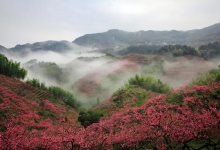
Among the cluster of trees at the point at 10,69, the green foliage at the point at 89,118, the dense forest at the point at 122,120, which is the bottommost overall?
the green foliage at the point at 89,118

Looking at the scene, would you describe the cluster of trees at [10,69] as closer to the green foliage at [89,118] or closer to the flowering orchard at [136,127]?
the flowering orchard at [136,127]

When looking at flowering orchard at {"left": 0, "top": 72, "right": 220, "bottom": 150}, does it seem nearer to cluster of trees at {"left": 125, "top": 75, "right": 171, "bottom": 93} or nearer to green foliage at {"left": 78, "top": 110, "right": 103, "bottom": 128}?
green foliage at {"left": 78, "top": 110, "right": 103, "bottom": 128}

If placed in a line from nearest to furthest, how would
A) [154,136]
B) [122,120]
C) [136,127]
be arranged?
[154,136]
[136,127]
[122,120]

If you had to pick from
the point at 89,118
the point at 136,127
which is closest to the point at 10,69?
the point at 89,118

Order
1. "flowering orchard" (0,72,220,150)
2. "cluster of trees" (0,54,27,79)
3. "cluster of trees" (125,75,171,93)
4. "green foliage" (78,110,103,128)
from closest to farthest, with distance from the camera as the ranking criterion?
"flowering orchard" (0,72,220,150)
"green foliage" (78,110,103,128)
"cluster of trees" (125,75,171,93)
"cluster of trees" (0,54,27,79)

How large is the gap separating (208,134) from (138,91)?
14.0 meters

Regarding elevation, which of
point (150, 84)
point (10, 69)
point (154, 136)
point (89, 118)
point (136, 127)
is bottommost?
point (89, 118)

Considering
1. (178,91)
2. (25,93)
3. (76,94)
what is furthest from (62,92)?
(178,91)

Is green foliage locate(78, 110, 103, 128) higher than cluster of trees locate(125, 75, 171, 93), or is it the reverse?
cluster of trees locate(125, 75, 171, 93)

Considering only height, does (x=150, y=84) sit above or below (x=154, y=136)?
below

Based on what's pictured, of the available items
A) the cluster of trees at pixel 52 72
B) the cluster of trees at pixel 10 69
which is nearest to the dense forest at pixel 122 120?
the cluster of trees at pixel 10 69

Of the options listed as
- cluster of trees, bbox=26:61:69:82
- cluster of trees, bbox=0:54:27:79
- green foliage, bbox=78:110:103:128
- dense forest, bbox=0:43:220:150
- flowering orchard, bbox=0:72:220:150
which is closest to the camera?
flowering orchard, bbox=0:72:220:150

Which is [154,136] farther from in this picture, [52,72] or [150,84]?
[52,72]

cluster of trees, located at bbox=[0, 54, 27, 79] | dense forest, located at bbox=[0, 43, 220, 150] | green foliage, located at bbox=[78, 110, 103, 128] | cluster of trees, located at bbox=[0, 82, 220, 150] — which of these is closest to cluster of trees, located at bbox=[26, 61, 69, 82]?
cluster of trees, located at bbox=[0, 54, 27, 79]
